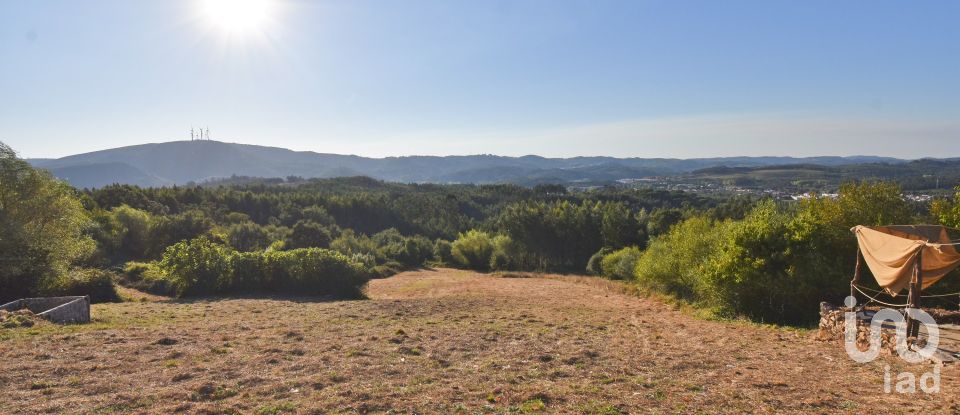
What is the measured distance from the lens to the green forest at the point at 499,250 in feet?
67.5

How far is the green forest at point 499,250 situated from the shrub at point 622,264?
0.48 feet

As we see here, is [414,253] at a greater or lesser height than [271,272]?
lesser

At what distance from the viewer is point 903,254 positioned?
1241 cm

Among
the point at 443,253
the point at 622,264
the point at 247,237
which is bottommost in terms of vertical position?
the point at 443,253

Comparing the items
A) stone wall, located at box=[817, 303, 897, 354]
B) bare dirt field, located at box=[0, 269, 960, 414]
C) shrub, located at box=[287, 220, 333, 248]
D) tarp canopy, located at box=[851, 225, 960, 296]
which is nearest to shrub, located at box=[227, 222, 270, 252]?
shrub, located at box=[287, 220, 333, 248]

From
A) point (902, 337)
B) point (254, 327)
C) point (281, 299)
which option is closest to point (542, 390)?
point (902, 337)

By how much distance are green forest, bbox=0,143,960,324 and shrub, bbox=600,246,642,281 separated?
0.48ft

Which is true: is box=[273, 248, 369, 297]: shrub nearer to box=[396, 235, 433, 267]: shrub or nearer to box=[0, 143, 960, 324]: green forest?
box=[0, 143, 960, 324]: green forest

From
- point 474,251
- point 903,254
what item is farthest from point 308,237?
point 903,254

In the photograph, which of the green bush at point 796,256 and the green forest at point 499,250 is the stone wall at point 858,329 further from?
the green forest at point 499,250

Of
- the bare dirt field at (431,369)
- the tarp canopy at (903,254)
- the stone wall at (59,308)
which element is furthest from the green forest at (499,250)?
the tarp canopy at (903,254)

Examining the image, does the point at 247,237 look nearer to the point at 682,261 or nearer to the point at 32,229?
the point at 32,229

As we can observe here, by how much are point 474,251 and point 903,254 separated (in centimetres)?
5330

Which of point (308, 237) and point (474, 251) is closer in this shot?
point (474, 251)
